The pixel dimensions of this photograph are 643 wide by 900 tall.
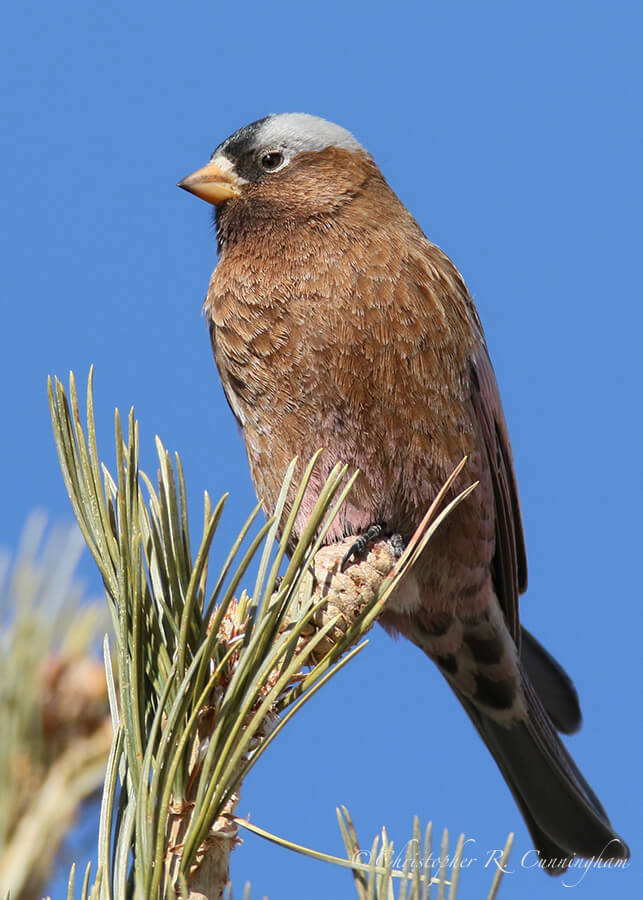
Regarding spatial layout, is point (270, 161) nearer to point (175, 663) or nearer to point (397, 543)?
point (397, 543)

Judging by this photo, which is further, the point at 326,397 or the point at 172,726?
the point at 326,397

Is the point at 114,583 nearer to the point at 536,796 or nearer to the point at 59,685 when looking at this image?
the point at 59,685

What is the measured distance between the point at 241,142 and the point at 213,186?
0.77 ft

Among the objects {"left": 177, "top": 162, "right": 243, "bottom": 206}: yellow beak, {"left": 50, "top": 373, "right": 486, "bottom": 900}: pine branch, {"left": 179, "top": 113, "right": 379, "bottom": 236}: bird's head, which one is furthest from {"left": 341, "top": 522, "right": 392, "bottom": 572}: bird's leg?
{"left": 177, "top": 162, "right": 243, "bottom": 206}: yellow beak

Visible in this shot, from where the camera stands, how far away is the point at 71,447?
1735 mm

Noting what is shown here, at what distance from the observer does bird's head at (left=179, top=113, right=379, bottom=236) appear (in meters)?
3.70

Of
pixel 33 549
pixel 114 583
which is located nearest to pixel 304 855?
pixel 114 583

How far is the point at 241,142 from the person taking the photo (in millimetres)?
3912

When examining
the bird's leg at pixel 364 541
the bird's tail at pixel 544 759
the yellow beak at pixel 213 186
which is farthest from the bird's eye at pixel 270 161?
the bird's tail at pixel 544 759

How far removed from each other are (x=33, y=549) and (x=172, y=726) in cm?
38

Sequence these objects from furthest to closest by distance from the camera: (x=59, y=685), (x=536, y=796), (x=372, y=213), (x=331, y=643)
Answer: (x=536, y=796) < (x=372, y=213) < (x=331, y=643) < (x=59, y=685)

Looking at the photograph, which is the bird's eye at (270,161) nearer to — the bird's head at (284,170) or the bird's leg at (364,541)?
the bird's head at (284,170)

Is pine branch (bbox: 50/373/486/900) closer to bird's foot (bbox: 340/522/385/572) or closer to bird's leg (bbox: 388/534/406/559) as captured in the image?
bird's foot (bbox: 340/522/385/572)

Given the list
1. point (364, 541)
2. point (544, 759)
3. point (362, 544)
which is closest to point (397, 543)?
point (364, 541)
